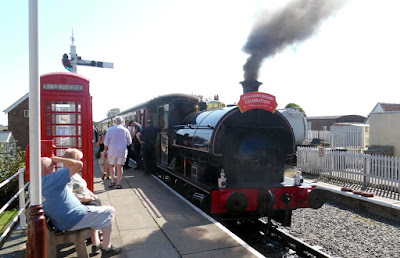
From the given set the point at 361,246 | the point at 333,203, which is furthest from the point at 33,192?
the point at 333,203

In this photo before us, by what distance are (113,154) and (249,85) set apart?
3505 millimetres

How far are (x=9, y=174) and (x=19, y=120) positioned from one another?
2348 cm

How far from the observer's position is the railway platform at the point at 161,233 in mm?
3689

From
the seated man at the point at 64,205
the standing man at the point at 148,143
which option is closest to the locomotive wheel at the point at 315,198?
the seated man at the point at 64,205

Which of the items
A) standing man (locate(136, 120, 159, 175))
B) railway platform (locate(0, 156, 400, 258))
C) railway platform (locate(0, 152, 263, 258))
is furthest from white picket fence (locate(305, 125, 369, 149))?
railway platform (locate(0, 152, 263, 258))

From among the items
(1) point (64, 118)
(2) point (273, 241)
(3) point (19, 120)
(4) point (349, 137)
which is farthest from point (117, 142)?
(3) point (19, 120)

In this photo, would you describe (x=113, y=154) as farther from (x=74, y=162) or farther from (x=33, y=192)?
(x=33, y=192)

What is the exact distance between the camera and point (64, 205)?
3129mm

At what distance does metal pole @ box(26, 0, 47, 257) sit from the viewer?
2.45 metres

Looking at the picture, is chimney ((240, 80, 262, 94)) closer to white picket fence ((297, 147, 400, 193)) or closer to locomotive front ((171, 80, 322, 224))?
locomotive front ((171, 80, 322, 224))

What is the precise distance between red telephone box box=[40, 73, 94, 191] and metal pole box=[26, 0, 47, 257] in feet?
7.08

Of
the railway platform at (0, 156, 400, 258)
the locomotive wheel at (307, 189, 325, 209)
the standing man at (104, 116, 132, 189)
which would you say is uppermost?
the standing man at (104, 116, 132, 189)

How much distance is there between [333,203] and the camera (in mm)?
8250

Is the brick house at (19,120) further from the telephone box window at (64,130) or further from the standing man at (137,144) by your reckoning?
the telephone box window at (64,130)
